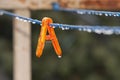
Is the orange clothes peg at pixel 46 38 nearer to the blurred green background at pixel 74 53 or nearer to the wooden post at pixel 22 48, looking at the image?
the wooden post at pixel 22 48

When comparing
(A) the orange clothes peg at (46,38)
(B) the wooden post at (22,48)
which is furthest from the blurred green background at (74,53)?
(A) the orange clothes peg at (46,38)

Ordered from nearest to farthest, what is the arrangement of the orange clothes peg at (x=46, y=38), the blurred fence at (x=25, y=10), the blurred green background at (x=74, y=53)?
the orange clothes peg at (x=46, y=38)
the blurred fence at (x=25, y=10)
the blurred green background at (x=74, y=53)

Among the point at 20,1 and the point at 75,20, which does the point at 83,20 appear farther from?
the point at 20,1

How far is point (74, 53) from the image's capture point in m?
4.18

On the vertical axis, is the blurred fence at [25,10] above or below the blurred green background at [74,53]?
above

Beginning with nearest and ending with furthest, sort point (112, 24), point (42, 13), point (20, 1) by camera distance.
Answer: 1. point (20, 1)
2. point (42, 13)
3. point (112, 24)

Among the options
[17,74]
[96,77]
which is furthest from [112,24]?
[17,74]

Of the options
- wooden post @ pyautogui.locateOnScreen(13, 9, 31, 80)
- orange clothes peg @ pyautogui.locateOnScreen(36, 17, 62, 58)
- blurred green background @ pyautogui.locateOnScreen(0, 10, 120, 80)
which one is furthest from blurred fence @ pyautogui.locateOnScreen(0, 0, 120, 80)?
blurred green background @ pyautogui.locateOnScreen(0, 10, 120, 80)

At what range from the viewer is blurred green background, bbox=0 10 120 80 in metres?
4.11

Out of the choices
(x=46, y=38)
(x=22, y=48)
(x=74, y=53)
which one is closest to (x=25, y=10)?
(x=22, y=48)

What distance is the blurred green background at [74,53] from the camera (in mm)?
4105

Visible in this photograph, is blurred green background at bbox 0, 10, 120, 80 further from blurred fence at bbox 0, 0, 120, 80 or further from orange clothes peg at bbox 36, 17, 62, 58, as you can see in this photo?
orange clothes peg at bbox 36, 17, 62, 58

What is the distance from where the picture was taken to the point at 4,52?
4094 millimetres

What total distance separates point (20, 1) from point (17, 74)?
1.10ft
